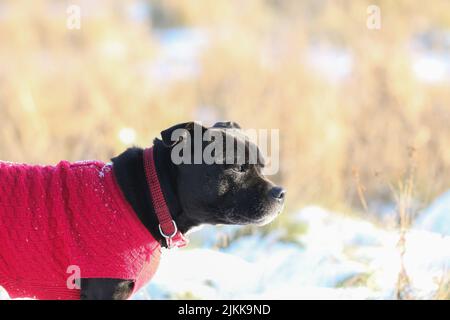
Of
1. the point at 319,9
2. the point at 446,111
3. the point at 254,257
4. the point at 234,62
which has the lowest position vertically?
the point at 254,257

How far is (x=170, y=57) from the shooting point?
1061 centimetres

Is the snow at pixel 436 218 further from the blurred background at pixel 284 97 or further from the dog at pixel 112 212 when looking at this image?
the dog at pixel 112 212

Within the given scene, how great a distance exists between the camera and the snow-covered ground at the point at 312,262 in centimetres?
403

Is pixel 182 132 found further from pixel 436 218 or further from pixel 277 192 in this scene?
pixel 436 218

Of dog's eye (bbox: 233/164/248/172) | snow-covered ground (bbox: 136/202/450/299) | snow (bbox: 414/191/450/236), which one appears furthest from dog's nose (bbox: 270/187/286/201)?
snow (bbox: 414/191/450/236)

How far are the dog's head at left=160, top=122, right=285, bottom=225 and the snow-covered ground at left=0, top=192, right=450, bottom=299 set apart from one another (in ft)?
2.83

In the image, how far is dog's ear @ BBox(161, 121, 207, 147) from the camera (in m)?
3.33

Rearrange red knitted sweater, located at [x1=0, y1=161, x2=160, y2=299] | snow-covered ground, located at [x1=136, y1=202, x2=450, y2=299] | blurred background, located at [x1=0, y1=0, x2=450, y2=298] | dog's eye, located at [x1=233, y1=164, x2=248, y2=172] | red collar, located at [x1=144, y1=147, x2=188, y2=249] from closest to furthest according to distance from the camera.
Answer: red knitted sweater, located at [x1=0, y1=161, x2=160, y2=299]
red collar, located at [x1=144, y1=147, x2=188, y2=249]
dog's eye, located at [x1=233, y1=164, x2=248, y2=172]
snow-covered ground, located at [x1=136, y1=202, x2=450, y2=299]
blurred background, located at [x1=0, y1=0, x2=450, y2=298]

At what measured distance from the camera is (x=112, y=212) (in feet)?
10.4

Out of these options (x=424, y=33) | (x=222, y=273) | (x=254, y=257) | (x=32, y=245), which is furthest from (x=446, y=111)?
(x=32, y=245)

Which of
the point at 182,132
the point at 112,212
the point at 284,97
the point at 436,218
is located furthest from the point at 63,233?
the point at 284,97

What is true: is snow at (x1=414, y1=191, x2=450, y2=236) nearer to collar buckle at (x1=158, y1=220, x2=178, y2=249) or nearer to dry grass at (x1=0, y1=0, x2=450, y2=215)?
dry grass at (x1=0, y1=0, x2=450, y2=215)
